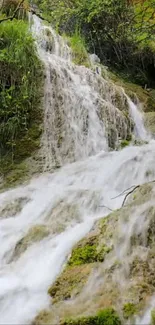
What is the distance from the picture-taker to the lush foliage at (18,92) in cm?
572

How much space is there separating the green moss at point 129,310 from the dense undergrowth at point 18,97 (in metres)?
3.10

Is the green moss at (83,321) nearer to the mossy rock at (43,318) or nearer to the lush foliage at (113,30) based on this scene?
the mossy rock at (43,318)

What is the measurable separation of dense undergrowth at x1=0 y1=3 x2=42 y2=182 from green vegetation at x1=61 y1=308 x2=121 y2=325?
3.09 m

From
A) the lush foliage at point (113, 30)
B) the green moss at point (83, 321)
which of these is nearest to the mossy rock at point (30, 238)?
the green moss at point (83, 321)

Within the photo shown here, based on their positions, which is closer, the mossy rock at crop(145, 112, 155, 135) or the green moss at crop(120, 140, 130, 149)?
the green moss at crop(120, 140, 130, 149)

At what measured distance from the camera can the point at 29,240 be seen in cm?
346

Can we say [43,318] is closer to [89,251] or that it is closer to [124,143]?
[89,251]

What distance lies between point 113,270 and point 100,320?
1.49 feet

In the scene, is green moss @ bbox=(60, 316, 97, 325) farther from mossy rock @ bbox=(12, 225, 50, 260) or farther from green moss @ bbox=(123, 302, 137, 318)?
mossy rock @ bbox=(12, 225, 50, 260)

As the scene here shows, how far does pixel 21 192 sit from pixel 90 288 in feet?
7.76

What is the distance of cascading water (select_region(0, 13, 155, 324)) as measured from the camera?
298 cm

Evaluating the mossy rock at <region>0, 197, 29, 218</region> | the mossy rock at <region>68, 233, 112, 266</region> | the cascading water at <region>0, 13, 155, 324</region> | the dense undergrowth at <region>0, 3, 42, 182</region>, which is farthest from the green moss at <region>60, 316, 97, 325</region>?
the dense undergrowth at <region>0, 3, 42, 182</region>

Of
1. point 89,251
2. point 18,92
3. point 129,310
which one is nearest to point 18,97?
point 18,92

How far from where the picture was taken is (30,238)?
11.4 feet
